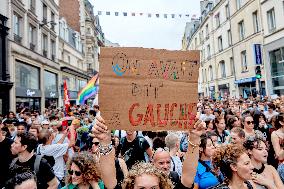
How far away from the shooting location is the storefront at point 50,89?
26.5 meters

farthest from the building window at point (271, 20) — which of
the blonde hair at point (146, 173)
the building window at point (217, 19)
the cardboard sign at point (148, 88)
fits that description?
the blonde hair at point (146, 173)

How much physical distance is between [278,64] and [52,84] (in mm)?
20500

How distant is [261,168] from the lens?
384cm

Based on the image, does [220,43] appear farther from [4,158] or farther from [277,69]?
[4,158]

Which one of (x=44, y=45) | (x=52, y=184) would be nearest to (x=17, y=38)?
(x=44, y=45)

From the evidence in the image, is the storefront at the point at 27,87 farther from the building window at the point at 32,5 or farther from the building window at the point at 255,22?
the building window at the point at 255,22

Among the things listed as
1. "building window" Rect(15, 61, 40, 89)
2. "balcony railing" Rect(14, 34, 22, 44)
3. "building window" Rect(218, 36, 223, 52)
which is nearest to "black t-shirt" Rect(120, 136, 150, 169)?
"building window" Rect(15, 61, 40, 89)

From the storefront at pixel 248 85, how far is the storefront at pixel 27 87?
56.3 feet

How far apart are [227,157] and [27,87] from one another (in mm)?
21108

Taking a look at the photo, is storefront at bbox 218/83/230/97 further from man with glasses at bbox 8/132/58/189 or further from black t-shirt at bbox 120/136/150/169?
Result: man with glasses at bbox 8/132/58/189

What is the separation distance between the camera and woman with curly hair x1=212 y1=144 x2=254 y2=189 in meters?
3.24

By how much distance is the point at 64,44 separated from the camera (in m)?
34.1

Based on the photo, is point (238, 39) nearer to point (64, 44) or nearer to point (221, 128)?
point (64, 44)

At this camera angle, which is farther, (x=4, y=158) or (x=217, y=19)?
(x=217, y=19)
